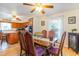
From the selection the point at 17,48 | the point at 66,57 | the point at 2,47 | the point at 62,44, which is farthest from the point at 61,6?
the point at 2,47

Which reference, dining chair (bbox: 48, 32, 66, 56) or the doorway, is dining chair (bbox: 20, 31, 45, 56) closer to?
dining chair (bbox: 48, 32, 66, 56)

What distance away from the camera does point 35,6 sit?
212 cm

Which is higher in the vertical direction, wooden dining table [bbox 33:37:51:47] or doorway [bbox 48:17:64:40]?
doorway [bbox 48:17:64:40]

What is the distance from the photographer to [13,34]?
2092 millimetres

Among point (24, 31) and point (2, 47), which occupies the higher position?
point (24, 31)

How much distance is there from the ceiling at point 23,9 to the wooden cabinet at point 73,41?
48 centimetres

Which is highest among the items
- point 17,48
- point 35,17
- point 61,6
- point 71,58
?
point 61,6

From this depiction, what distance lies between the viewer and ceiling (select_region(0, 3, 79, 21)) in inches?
81.5

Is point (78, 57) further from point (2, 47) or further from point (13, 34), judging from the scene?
point (2, 47)

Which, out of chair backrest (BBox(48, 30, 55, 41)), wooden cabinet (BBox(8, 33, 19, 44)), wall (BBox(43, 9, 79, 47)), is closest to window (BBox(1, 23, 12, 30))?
wooden cabinet (BBox(8, 33, 19, 44))

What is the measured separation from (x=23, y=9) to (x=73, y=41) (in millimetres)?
1065

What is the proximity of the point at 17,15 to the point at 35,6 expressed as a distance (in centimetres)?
36

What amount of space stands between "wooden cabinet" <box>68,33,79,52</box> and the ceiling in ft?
1.58

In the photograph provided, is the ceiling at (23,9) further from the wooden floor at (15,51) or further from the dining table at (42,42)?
the wooden floor at (15,51)
